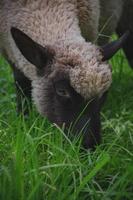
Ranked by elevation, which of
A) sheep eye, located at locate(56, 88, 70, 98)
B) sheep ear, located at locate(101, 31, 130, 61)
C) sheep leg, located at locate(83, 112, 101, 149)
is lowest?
sheep leg, located at locate(83, 112, 101, 149)

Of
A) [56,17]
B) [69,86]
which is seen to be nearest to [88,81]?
[69,86]

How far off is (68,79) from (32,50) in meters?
0.49

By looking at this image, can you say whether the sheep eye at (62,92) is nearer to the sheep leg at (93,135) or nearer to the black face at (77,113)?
the black face at (77,113)

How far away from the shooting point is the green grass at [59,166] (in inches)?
135

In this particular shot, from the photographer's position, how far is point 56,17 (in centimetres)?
534

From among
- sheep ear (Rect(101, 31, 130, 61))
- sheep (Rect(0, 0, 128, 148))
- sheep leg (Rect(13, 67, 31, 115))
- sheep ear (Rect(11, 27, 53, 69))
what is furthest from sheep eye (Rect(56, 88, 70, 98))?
sheep leg (Rect(13, 67, 31, 115))

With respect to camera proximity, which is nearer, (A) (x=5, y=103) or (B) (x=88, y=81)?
(B) (x=88, y=81)

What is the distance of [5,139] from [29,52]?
3.23 ft

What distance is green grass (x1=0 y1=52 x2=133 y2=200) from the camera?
11.3 feet

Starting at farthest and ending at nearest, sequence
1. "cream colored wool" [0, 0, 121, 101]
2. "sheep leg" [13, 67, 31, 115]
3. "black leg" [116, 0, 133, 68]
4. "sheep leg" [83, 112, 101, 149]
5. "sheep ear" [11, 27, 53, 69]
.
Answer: "black leg" [116, 0, 133, 68] < "sheep leg" [13, 67, 31, 115] < "sheep ear" [11, 27, 53, 69] < "cream colored wool" [0, 0, 121, 101] < "sheep leg" [83, 112, 101, 149]

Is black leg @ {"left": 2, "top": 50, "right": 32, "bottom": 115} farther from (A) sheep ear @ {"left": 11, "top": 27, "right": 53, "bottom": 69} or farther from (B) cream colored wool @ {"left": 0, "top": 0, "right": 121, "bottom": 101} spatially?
(A) sheep ear @ {"left": 11, "top": 27, "right": 53, "bottom": 69}

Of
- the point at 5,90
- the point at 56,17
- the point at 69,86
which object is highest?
the point at 56,17

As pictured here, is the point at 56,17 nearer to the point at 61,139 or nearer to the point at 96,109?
the point at 96,109

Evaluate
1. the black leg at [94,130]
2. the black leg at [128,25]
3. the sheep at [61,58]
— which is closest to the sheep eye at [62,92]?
the sheep at [61,58]
